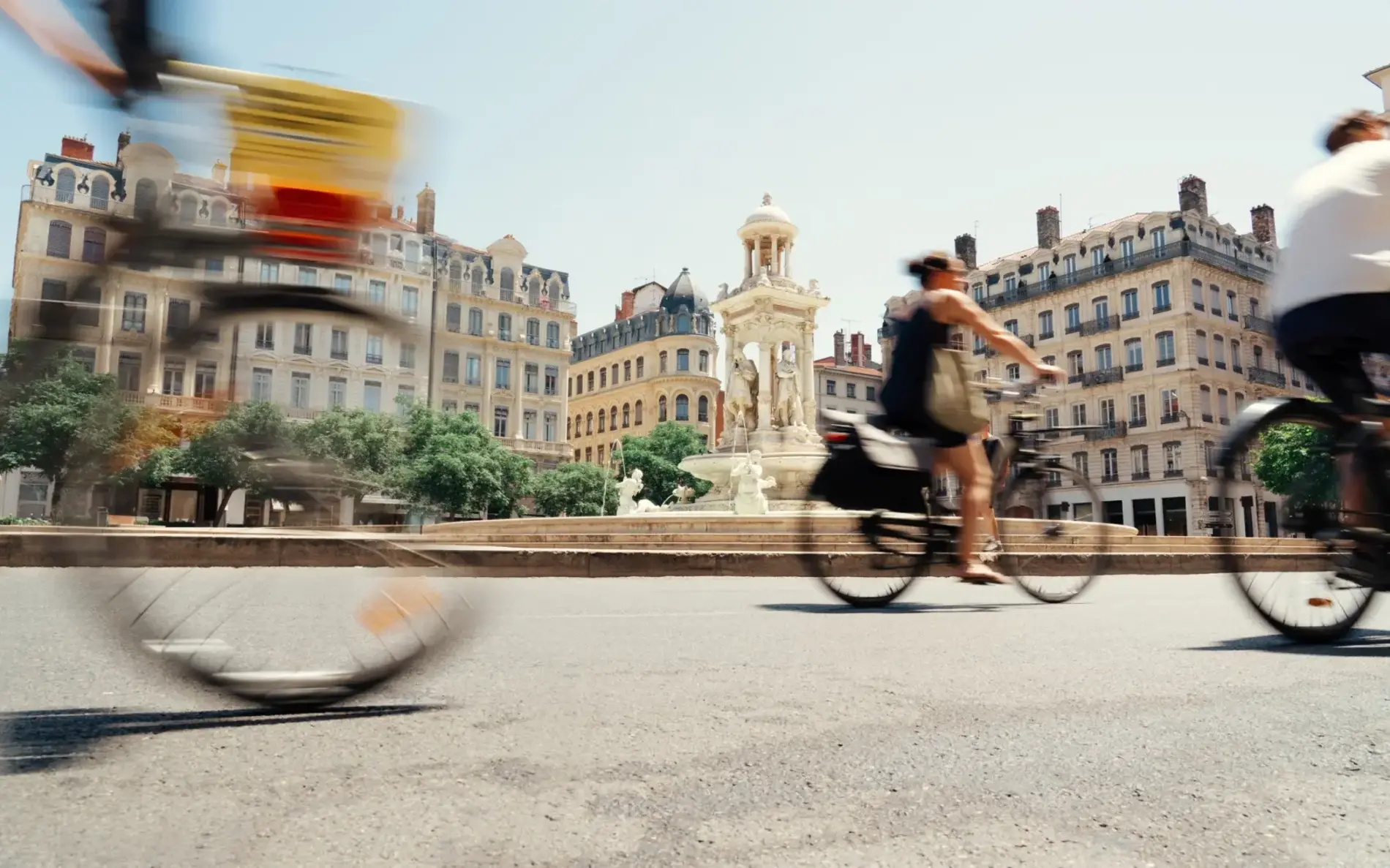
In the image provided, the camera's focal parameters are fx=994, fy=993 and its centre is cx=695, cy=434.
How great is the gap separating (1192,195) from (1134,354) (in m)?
11.0

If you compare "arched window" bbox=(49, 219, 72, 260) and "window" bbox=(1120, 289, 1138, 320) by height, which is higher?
"window" bbox=(1120, 289, 1138, 320)

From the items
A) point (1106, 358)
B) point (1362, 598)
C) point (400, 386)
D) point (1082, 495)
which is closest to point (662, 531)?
point (1082, 495)

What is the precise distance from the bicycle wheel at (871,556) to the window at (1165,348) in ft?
179

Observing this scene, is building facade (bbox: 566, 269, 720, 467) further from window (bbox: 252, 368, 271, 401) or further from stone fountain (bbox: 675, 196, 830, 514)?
window (bbox: 252, 368, 271, 401)

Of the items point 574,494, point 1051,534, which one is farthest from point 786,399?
point 574,494

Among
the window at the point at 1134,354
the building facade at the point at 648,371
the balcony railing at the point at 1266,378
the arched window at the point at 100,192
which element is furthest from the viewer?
the building facade at the point at 648,371

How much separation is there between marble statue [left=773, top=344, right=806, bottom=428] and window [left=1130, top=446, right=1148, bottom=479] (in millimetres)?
33912

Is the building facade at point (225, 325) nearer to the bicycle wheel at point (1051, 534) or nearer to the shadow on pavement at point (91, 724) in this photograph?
the shadow on pavement at point (91, 724)

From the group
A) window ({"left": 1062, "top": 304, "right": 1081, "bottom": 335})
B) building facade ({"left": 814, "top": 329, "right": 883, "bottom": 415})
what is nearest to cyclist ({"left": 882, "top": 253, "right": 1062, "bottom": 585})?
window ({"left": 1062, "top": 304, "right": 1081, "bottom": 335})

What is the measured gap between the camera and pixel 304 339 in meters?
2.85

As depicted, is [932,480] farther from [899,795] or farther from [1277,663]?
[899,795]

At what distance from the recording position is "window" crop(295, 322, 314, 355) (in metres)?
2.82

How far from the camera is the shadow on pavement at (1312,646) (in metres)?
4.59

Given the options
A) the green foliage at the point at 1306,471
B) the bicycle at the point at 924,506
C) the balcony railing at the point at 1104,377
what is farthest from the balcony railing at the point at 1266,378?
the green foliage at the point at 1306,471
